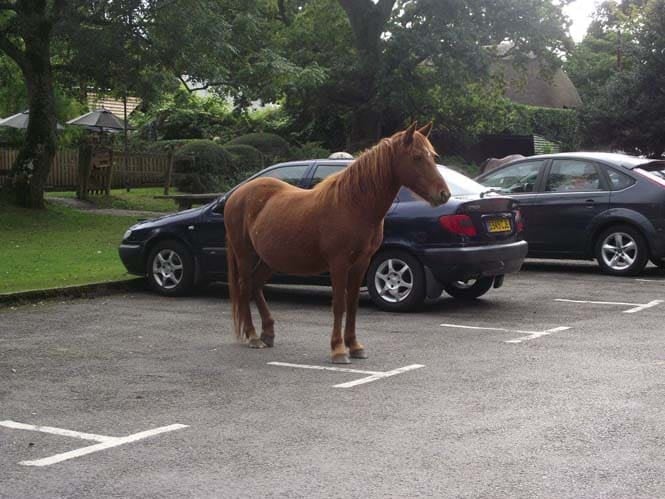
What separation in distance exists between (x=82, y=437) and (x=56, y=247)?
44.7 feet

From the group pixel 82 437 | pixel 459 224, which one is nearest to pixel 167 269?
pixel 459 224

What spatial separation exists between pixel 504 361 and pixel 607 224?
7.29 m

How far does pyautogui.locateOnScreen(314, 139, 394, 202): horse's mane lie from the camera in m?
9.45

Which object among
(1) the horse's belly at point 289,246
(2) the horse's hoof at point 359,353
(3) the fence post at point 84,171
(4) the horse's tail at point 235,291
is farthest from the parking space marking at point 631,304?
(3) the fence post at point 84,171

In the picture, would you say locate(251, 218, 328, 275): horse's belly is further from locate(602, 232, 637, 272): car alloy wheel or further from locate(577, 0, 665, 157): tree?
locate(577, 0, 665, 157): tree

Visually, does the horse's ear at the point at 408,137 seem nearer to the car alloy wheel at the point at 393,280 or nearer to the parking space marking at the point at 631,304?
the car alloy wheel at the point at 393,280

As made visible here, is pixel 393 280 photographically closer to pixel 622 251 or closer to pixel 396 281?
pixel 396 281

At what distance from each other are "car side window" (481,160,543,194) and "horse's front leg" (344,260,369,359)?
7.69 meters

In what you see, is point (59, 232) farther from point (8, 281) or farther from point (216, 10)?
point (8, 281)

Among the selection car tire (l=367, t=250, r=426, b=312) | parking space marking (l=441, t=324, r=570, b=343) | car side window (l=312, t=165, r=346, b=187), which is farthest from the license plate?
car side window (l=312, t=165, r=346, b=187)

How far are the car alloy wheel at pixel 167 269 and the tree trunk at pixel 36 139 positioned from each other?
12.6 m

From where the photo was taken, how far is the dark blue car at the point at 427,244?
12094 mm

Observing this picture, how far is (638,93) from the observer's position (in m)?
33.9

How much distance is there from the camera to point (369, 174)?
9492 mm
